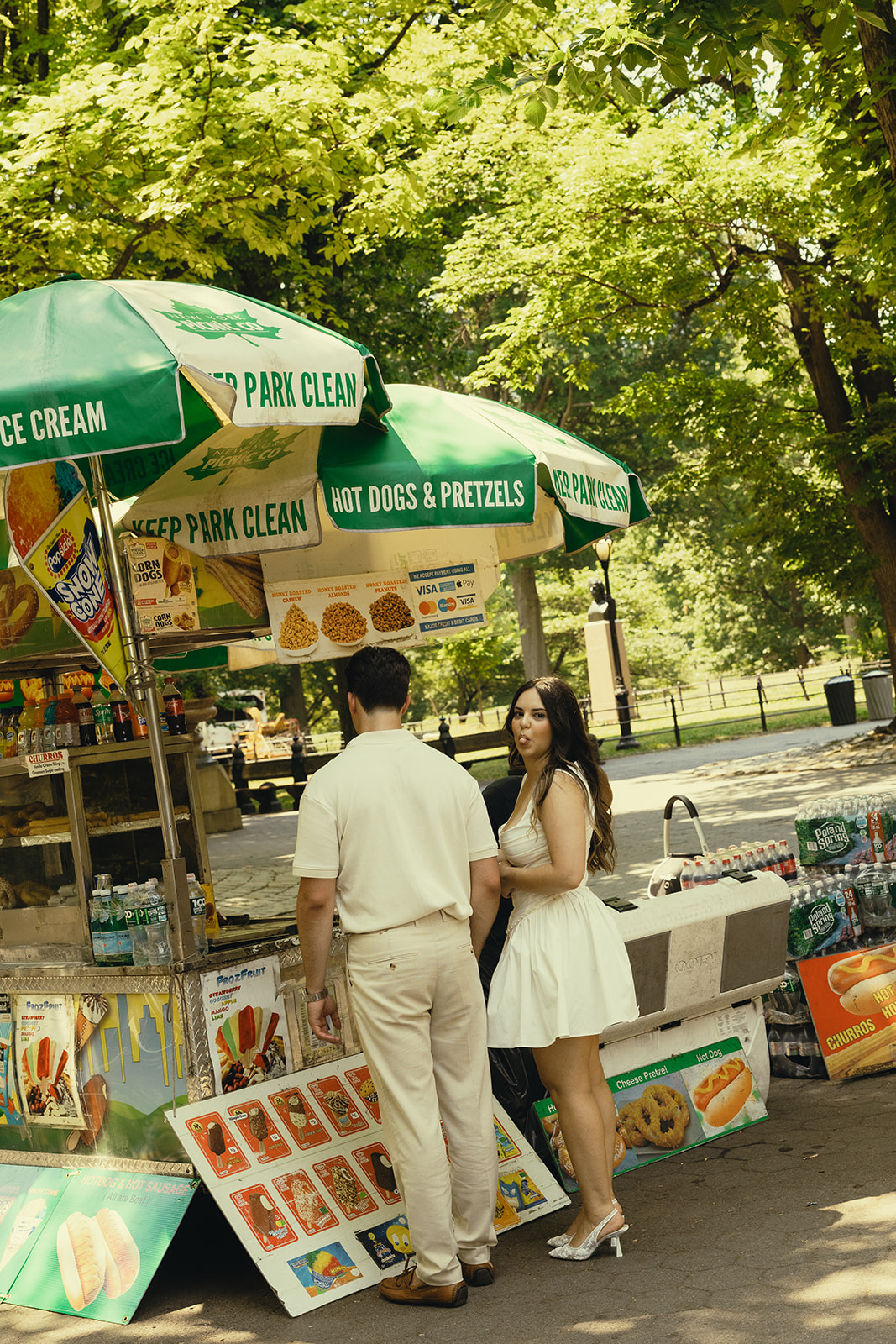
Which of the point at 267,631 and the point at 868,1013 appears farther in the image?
the point at 267,631

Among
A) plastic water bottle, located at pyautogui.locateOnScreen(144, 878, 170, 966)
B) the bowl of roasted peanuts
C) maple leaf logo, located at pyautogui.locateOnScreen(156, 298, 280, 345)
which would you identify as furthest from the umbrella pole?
the bowl of roasted peanuts

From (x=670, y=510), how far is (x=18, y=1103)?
32101 mm

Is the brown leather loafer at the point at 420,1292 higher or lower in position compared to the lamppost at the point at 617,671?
lower

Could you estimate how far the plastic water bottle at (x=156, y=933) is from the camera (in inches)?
177

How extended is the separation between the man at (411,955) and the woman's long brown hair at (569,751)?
28cm

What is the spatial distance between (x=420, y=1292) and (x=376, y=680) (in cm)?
192

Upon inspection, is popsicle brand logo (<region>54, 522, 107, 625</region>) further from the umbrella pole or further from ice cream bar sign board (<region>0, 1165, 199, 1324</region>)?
ice cream bar sign board (<region>0, 1165, 199, 1324</region>)

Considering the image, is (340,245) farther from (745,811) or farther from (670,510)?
(670,510)

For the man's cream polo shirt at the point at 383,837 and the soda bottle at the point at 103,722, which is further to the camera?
the soda bottle at the point at 103,722

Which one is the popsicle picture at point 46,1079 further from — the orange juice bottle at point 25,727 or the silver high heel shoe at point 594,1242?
the silver high heel shoe at point 594,1242

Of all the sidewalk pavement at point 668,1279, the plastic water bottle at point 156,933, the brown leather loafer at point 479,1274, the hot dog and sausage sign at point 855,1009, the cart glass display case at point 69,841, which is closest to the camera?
the sidewalk pavement at point 668,1279

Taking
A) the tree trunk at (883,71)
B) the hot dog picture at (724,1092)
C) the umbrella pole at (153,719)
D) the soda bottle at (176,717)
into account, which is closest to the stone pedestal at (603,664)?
the tree trunk at (883,71)

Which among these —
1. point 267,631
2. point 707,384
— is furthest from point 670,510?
point 267,631

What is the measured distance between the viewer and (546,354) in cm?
1703
